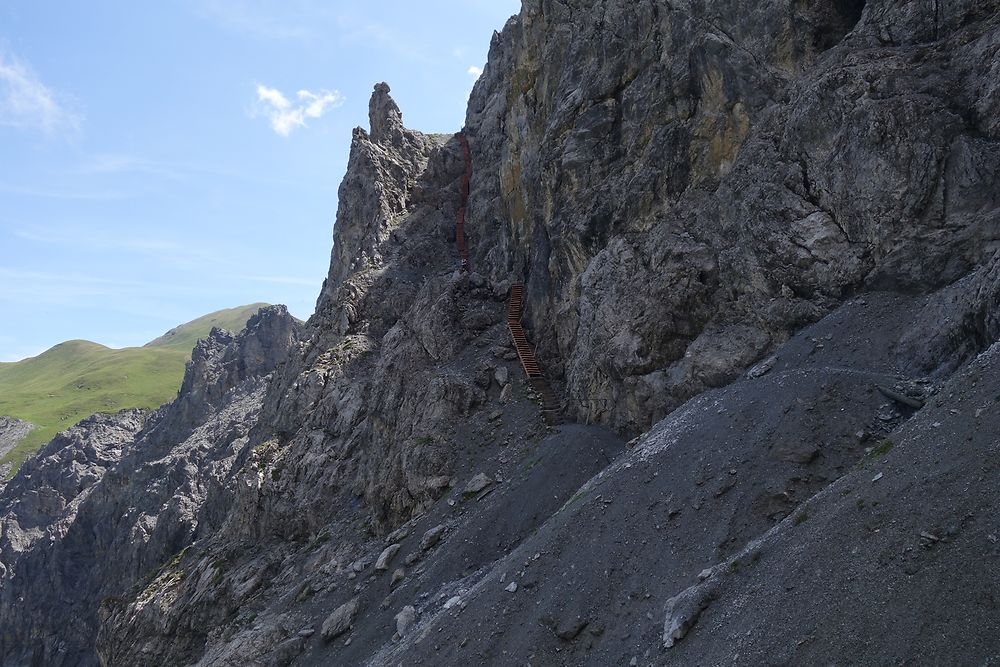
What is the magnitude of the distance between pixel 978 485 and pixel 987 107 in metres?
17.6

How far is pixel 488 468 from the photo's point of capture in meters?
35.9

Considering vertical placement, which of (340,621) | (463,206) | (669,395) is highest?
(463,206)

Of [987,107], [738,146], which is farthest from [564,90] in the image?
[987,107]

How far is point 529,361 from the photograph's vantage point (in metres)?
44.3

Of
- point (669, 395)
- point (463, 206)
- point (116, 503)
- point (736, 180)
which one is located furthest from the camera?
point (116, 503)

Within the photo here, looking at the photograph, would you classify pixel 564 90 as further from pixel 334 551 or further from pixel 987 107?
pixel 334 551

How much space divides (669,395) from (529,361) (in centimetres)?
1484

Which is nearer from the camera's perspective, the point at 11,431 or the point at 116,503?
the point at 116,503

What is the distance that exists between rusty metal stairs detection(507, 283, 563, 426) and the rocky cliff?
0.73m

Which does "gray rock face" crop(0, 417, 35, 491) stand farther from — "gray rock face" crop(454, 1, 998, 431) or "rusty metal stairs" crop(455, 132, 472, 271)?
"gray rock face" crop(454, 1, 998, 431)

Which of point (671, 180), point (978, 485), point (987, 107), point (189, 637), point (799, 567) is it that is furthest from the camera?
point (189, 637)

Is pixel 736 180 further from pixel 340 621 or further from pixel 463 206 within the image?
pixel 463 206

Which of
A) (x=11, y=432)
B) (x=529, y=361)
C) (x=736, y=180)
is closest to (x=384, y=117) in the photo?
(x=529, y=361)

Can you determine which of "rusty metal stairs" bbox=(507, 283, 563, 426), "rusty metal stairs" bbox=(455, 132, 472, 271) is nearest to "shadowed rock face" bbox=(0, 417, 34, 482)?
"rusty metal stairs" bbox=(455, 132, 472, 271)
